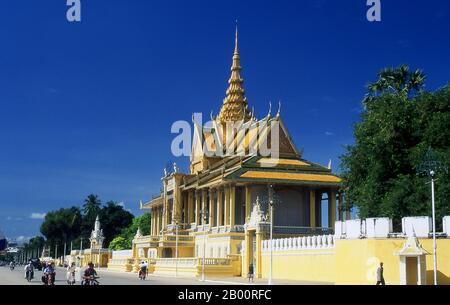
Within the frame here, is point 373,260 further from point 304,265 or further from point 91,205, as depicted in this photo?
point 91,205

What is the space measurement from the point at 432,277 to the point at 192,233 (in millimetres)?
39296

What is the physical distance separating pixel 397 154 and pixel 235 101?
40.6 m

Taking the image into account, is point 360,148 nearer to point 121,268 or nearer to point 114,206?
point 121,268

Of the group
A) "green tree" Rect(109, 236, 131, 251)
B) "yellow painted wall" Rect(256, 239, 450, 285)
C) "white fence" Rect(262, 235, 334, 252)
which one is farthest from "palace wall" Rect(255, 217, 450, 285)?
"green tree" Rect(109, 236, 131, 251)

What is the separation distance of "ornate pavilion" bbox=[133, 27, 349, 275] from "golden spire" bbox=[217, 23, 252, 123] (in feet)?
Result: 7.05

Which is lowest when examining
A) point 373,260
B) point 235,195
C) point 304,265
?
point 304,265

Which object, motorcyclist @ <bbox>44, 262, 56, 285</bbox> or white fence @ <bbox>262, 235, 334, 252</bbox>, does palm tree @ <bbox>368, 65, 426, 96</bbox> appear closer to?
white fence @ <bbox>262, 235, 334, 252</bbox>

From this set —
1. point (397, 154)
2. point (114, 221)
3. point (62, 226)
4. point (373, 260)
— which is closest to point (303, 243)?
point (397, 154)

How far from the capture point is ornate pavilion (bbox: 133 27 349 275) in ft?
183

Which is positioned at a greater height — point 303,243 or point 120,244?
point 303,243

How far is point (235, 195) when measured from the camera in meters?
59.9

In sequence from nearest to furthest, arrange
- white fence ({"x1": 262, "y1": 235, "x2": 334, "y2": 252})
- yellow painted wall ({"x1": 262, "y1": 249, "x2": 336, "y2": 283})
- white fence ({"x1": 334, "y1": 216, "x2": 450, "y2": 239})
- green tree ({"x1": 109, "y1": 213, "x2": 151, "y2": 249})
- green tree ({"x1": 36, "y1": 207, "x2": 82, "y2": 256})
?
white fence ({"x1": 334, "y1": 216, "x2": 450, "y2": 239}) < yellow painted wall ({"x1": 262, "y1": 249, "x2": 336, "y2": 283}) < white fence ({"x1": 262, "y1": 235, "x2": 334, "y2": 252}) < green tree ({"x1": 109, "y1": 213, "x2": 151, "y2": 249}) < green tree ({"x1": 36, "y1": 207, "x2": 82, "y2": 256})
